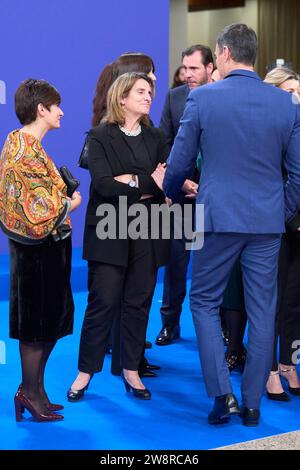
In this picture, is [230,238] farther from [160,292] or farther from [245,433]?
[160,292]

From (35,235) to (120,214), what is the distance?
56 centimetres

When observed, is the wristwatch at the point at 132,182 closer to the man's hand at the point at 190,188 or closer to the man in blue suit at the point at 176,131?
the man's hand at the point at 190,188

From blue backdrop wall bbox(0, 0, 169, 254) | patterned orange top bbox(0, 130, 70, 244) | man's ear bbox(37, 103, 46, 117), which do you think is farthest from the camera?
blue backdrop wall bbox(0, 0, 169, 254)

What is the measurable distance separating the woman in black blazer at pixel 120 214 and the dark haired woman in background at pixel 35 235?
0.27 m

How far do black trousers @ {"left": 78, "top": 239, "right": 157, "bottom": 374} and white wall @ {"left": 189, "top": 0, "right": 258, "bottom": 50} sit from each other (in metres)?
8.44

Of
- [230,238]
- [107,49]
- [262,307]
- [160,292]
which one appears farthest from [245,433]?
[107,49]

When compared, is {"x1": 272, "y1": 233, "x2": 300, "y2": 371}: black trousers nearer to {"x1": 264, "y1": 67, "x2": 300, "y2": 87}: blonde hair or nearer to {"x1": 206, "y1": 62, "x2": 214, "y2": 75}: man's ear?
{"x1": 264, "y1": 67, "x2": 300, "y2": 87}: blonde hair

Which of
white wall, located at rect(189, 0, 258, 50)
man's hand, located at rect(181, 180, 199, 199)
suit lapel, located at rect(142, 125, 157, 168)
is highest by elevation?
white wall, located at rect(189, 0, 258, 50)

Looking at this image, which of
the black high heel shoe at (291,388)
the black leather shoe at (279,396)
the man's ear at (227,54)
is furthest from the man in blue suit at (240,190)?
the black high heel shoe at (291,388)

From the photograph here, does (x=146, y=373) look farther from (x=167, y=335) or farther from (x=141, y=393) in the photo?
(x=167, y=335)

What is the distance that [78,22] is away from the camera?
6562 mm

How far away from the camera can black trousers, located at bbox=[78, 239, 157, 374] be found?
11.8 ft

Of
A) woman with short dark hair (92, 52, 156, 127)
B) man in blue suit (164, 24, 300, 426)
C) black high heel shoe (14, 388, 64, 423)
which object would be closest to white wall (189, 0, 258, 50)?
woman with short dark hair (92, 52, 156, 127)

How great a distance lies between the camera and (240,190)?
3.21 metres
